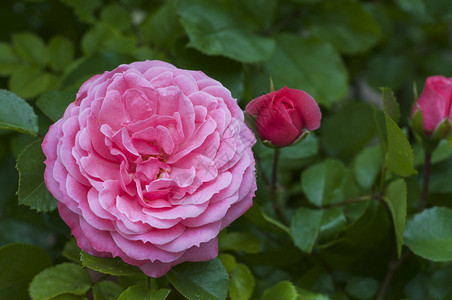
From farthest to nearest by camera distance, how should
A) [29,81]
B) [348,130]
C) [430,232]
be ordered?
[348,130] < [29,81] < [430,232]

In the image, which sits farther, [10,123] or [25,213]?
[25,213]

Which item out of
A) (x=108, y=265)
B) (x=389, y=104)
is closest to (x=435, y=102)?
(x=389, y=104)

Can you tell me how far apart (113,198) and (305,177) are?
25 centimetres

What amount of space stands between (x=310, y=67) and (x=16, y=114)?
0.33 m

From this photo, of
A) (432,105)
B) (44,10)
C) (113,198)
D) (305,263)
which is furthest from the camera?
(44,10)

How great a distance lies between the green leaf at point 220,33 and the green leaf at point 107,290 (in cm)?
23

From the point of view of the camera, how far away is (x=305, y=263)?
1.73ft

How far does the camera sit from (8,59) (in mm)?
578

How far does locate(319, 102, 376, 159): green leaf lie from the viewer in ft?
2.15

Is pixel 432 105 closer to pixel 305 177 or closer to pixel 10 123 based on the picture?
pixel 305 177

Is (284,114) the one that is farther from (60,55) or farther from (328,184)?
(60,55)

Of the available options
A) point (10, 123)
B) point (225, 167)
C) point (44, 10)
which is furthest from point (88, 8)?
point (225, 167)

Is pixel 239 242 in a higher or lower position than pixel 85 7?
lower

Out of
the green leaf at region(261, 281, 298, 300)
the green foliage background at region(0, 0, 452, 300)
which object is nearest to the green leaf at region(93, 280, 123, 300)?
the green foliage background at region(0, 0, 452, 300)
